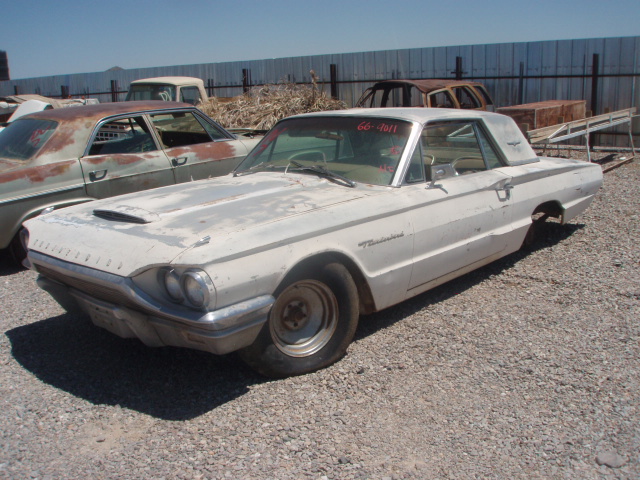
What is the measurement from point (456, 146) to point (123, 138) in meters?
3.43

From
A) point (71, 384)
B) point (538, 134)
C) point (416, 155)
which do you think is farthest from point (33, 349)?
point (538, 134)

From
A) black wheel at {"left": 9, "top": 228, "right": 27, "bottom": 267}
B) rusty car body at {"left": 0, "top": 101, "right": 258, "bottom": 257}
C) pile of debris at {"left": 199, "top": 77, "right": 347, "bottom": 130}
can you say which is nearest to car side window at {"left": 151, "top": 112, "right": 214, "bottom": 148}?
rusty car body at {"left": 0, "top": 101, "right": 258, "bottom": 257}

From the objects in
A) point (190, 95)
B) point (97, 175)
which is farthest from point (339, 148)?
point (190, 95)

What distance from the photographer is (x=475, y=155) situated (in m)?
4.87

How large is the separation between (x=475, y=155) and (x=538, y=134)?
500 cm

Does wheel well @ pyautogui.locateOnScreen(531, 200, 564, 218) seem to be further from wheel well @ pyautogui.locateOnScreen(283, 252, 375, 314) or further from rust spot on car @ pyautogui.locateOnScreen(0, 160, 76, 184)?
rust spot on car @ pyautogui.locateOnScreen(0, 160, 76, 184)

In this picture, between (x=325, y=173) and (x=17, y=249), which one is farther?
(x=17, y=249)

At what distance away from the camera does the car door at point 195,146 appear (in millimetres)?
6504

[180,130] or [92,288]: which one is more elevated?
[180,130]

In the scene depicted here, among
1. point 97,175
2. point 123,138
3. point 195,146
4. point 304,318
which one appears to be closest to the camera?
point 304,318

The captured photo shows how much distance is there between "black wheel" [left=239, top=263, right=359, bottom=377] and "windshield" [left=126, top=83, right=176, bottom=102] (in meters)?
9.91

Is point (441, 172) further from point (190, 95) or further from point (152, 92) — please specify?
point (190, 95)

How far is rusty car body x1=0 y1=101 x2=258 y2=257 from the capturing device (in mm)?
5504

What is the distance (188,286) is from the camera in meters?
2.99
